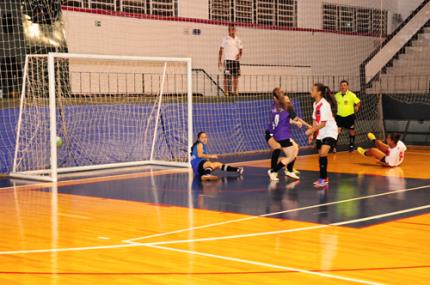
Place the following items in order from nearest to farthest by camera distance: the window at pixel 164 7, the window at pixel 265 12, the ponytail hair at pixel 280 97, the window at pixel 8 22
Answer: the ponytail hair at pixel 280 97, the window at pixel 8 22, the window at pixel 164 7, the window at pixel 265 12

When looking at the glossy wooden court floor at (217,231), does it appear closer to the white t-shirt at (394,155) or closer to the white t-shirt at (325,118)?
the white t-shirt at (325,118)

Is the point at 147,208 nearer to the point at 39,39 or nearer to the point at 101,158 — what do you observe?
the point at 101,158

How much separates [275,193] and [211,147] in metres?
6.28

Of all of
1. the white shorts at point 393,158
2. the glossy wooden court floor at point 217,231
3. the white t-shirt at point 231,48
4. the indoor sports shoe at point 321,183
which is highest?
the white t-shirt at point 231,48

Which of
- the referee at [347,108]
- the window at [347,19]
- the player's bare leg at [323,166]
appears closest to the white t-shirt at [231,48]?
the referee at [347,108]

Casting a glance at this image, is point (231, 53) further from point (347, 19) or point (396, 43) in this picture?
point (347, 19)

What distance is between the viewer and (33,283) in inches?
228

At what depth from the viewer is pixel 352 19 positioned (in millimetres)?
28156

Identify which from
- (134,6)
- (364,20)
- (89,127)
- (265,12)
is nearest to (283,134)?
(89,127)

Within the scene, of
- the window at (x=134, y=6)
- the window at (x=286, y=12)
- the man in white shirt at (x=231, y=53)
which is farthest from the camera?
the window at (x=286, y=12)

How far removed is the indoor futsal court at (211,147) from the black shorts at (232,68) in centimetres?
4

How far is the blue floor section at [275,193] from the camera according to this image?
30.2ft

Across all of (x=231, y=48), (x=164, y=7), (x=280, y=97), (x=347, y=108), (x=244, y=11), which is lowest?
(x=347, y=108)

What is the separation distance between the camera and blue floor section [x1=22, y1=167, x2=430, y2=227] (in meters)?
9.21
